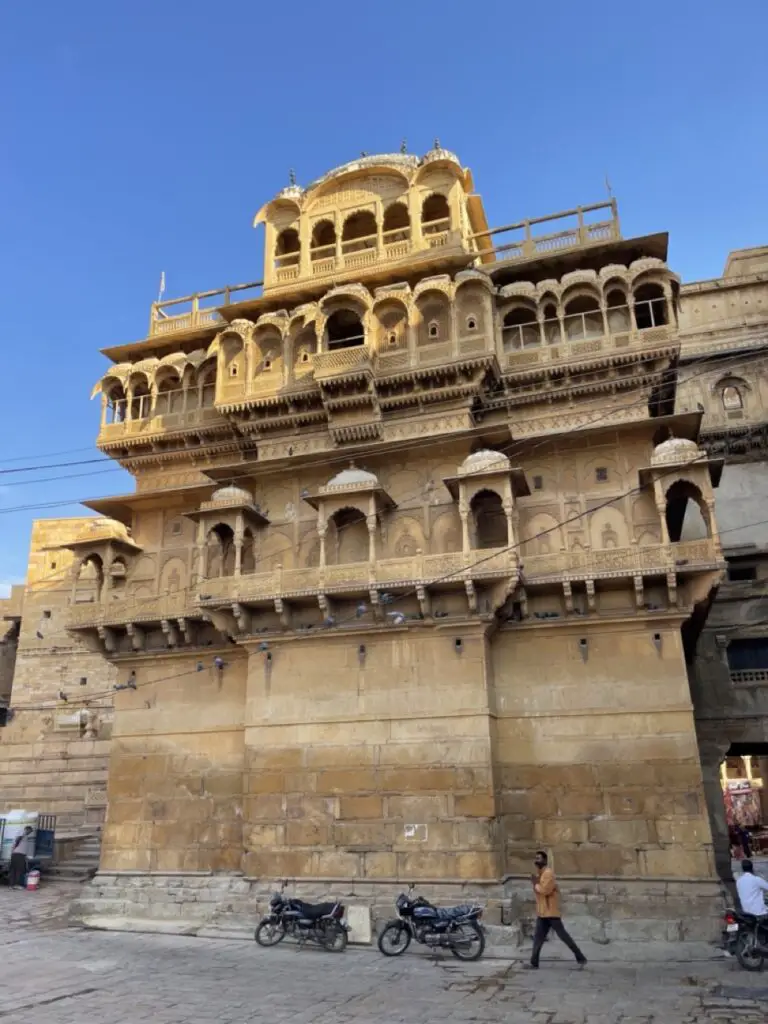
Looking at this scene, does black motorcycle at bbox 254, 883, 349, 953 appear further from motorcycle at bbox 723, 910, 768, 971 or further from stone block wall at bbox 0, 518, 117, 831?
stone block wall at bbox 0, 518, 117, 831

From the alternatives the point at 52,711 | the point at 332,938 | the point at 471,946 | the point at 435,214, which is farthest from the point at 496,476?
the point at 52,711

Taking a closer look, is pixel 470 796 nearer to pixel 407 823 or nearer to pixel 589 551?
pixel 407 823

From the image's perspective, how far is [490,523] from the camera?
61.2 ft

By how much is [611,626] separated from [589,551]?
5.55 ft

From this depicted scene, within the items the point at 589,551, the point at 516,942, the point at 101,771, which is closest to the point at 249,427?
the point at 589,551

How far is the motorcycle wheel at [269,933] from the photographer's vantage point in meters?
14.6

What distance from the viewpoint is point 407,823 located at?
1623 centimetres

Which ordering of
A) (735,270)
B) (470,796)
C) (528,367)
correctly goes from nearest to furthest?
(470,796), (528,367), (735,270)

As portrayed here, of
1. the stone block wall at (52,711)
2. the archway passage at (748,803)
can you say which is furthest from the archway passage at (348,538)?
the archway passage at (748,803)

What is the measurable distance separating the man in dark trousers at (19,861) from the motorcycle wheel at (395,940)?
48.6 ft

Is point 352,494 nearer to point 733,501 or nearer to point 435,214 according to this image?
point 435,214

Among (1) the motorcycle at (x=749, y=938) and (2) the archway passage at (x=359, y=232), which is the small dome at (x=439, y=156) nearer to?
(2) the archway passage at (x=359, y=232)

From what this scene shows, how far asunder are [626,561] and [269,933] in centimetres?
1009

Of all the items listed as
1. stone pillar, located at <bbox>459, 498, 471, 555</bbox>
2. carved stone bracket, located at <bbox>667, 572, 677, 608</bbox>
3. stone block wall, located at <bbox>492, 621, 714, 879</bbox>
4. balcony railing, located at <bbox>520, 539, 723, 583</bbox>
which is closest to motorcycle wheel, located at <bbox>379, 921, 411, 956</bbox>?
stone block wall, located at <bbox>492, 621, 714, 879</bbox>
